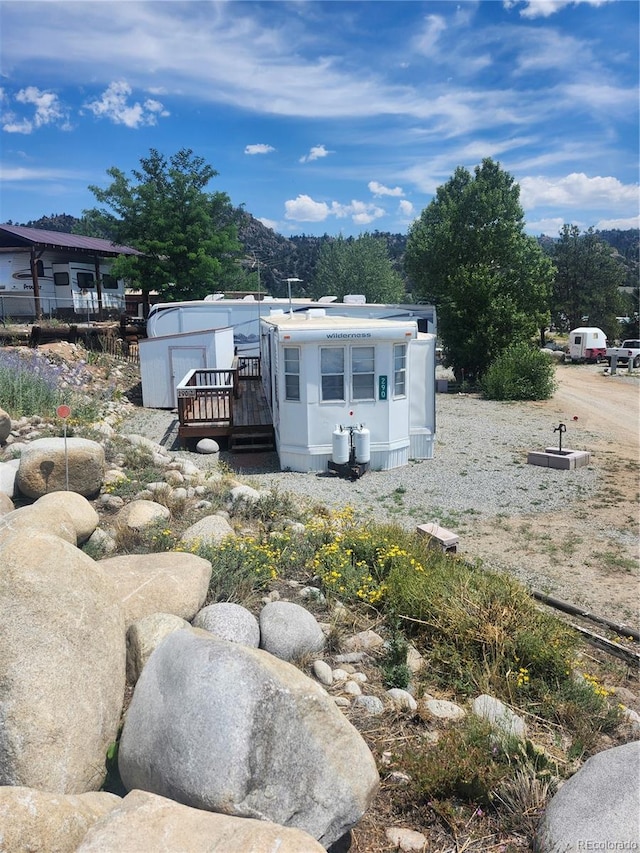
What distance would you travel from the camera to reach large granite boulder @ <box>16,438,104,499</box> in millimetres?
6656

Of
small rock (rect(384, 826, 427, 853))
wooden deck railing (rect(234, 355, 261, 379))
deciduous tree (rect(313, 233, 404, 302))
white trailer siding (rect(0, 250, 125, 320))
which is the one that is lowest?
small rock (rect(384, 826, 427, 853))

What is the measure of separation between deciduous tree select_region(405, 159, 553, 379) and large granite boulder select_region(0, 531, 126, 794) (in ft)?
79.6

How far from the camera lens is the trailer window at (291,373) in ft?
40.0

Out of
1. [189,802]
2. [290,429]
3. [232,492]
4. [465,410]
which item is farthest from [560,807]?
[465,410]

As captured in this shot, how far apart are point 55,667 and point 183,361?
16037 mm

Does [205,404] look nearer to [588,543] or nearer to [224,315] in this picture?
[224,315]

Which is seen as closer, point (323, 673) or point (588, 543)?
point (323, 673)

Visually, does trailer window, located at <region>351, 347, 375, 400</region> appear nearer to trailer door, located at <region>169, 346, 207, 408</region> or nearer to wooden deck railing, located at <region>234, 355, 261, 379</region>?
trailer door, located at <region>169, 346, 207, 408</region>

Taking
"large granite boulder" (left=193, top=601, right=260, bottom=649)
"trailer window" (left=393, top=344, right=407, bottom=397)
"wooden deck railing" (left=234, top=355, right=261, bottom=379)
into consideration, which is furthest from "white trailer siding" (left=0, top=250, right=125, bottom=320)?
"large granite boulder" (left=193, top=601, right=260, bottom=649)

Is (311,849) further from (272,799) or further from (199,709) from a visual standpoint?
(199,709)

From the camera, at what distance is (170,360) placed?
60.7 feet

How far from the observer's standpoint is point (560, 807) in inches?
122

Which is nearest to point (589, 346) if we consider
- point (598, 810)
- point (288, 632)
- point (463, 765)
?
point (288, 632)

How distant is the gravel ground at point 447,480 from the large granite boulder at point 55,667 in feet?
21.1
